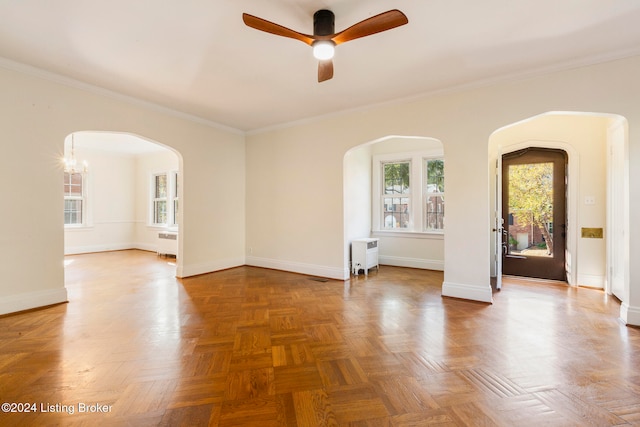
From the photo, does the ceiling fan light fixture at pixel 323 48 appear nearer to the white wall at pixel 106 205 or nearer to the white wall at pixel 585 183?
the white wall at pixel 585 183

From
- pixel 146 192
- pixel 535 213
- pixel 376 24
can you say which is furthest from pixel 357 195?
pixel 146 192

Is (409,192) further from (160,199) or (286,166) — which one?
(160,199)

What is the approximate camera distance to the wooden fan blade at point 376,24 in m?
1.99

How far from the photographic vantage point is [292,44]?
2791mm

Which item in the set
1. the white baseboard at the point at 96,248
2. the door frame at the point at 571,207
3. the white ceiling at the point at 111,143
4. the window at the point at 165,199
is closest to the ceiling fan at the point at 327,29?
the door frame at the point at 571,207

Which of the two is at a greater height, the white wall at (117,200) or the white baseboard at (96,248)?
the white wall at (117,200)

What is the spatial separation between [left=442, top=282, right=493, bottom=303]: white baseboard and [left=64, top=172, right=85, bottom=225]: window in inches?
346

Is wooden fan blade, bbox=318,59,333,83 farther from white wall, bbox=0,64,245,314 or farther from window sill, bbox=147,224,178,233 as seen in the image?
window sill, bbox=147,224,178,233

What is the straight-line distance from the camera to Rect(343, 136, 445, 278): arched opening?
5.54m

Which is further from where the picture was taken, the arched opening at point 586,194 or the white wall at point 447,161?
the arched opening at point 586,194

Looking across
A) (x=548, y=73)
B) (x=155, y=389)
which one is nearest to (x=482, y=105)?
(x=548, y=73)

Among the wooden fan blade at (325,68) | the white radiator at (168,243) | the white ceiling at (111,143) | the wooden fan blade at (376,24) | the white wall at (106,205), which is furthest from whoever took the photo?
the white wall at (106,205)

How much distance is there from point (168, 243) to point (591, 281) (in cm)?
803

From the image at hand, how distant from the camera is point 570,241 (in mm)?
4344
